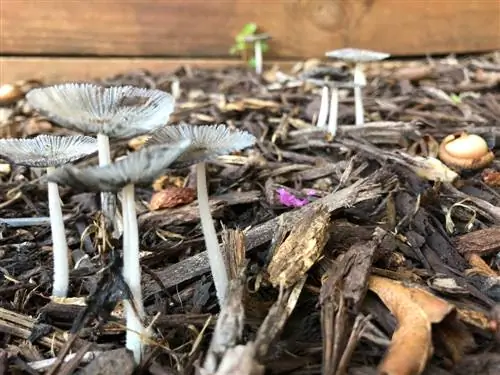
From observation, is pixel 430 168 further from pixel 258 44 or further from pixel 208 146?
pixel 258 44

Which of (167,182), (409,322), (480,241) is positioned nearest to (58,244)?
(167,182)

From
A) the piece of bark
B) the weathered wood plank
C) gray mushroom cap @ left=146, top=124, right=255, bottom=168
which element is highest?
gray mushroom cap @ left=146, top=124, right=255, bottom=168

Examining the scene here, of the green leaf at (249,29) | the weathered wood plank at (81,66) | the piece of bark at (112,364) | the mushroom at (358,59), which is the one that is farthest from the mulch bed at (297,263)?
the green leaf at (249,29)

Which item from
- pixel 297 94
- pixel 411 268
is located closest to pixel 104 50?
pixel 297 94

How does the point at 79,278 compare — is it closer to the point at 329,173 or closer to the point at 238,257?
the point at 238,257

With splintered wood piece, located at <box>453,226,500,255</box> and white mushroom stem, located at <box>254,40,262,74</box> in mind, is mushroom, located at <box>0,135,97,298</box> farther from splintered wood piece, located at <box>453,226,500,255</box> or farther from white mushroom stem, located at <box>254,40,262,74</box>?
white mushroom stem, located at <box>254,40,262,74</box>

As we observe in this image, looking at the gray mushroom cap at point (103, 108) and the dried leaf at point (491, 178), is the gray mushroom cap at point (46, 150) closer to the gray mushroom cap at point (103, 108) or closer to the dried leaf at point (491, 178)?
the gray mushroom cap at point (103, 108)

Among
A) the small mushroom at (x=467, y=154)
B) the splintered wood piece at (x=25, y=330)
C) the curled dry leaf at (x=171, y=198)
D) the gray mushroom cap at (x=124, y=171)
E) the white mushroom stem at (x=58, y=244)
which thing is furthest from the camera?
the small mushroom at (x=467, y=154)

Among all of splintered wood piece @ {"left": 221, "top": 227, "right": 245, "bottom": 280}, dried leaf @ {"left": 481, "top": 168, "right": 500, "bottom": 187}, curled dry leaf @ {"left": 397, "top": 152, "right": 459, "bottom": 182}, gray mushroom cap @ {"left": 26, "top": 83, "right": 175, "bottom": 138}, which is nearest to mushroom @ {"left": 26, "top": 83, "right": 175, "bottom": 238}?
gray mushroom cap @ {"left": 26, "top": 83, "right": 175, "bottom": 138}
